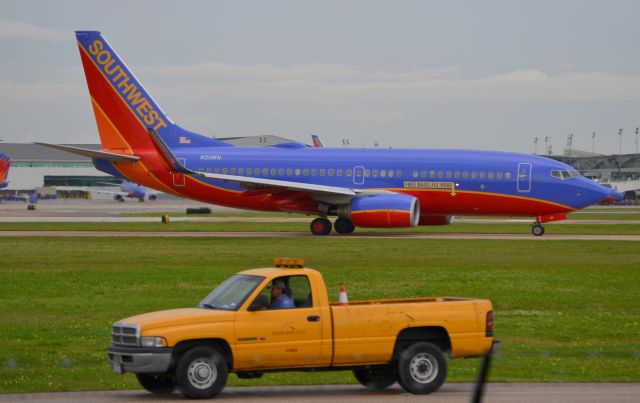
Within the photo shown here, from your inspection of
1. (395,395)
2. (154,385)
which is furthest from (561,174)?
(154,385)

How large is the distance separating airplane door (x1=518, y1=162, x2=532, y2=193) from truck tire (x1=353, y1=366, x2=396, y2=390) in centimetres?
3337

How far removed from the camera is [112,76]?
52.5m

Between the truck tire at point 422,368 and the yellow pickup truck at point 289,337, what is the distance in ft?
0.04

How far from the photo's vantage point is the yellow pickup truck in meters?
14.5

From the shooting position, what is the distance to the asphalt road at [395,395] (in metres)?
14.7

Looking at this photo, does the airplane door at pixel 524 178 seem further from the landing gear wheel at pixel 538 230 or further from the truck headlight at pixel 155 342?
the truck headlight at pixel 155 342

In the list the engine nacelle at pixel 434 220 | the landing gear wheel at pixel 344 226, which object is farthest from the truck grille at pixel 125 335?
the engine nacelle at pixel 434 220

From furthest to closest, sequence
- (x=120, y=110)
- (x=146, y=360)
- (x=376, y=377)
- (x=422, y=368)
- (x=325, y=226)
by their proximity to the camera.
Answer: (x=120, y=110) → (x=325, y=226) → (x=376, y=377) → (x=422, y=368) → (x=146, y=360)

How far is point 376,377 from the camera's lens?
1591cm

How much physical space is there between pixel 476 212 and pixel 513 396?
34.7 m

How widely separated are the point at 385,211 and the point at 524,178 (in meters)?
6.60

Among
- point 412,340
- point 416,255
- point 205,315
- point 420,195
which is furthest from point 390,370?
point 420,195

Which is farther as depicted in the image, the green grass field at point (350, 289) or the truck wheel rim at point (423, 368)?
the green grass field at point (350, 289)

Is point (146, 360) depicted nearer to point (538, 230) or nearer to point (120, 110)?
point (538, 230)
